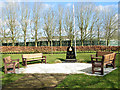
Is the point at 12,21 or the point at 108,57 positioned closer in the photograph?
the point at 108,57

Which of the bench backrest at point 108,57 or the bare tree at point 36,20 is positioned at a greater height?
the bare tree at point 36,20

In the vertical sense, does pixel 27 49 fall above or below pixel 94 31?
below

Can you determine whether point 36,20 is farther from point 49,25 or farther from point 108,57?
point 108,57

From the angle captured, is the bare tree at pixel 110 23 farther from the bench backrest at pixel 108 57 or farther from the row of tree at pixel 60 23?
the bench backrest at pixel 108 57

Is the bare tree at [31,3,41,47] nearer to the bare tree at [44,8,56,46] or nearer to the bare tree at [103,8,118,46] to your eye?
the bare tree at [44,8,56,46]

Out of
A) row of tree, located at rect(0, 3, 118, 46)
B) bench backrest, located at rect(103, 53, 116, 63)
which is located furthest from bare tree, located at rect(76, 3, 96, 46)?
bench backrest, located at rect(103, 53, 116, 63)

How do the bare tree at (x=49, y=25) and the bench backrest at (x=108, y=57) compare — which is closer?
the bench backrest at (x=108, y=57)

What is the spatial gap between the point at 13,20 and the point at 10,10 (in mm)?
1940

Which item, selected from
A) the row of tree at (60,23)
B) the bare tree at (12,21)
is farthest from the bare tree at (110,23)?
the bare tree at (12,21)

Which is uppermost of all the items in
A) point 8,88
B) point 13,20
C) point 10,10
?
point 10,10

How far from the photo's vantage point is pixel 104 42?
25.3 meters

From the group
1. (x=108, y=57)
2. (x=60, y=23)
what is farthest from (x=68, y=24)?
(x=108, y=57)

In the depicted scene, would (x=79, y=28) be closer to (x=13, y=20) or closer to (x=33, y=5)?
(x=33, y=5)

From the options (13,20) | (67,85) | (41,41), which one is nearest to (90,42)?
(41,41)
